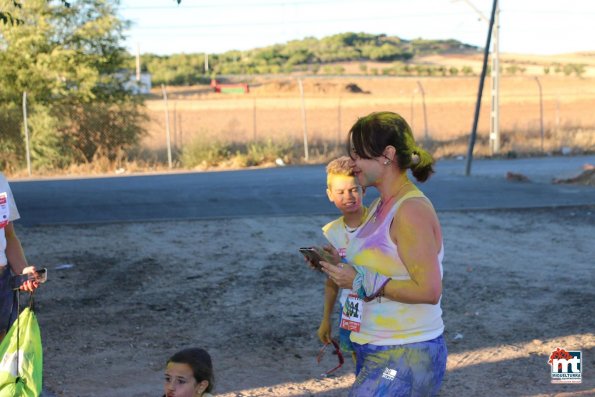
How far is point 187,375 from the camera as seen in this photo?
3.48 metres

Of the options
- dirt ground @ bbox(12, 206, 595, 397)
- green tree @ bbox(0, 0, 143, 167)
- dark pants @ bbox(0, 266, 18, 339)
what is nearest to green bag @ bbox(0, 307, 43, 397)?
dark pants @ bbox(0, 266, 18, 339)

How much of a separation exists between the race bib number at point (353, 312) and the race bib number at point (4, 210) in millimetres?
2101

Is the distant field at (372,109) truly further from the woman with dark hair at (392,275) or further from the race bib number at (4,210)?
the woman with dark hair at (392,275)

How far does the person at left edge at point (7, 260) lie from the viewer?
432 centimetres

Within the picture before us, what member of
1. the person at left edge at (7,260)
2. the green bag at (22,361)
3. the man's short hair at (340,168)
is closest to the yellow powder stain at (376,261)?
the man's short hair at (340,168)

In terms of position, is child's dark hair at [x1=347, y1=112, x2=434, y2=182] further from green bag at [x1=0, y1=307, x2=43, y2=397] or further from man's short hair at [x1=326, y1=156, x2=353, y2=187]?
green bag at [x1=0, y1=307, x2=43, y2=397]

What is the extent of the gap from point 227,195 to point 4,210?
1030 cm

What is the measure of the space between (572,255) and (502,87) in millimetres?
55933

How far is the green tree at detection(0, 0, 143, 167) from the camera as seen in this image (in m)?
22.1

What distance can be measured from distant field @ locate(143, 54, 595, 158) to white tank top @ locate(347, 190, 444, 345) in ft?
68.5

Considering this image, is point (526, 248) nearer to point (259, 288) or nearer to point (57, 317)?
point (259, 288)

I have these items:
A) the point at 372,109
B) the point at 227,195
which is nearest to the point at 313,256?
the point at 227,195

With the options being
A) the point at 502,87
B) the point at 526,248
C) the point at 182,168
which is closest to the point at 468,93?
the point at 502,87

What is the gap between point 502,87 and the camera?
208ft
